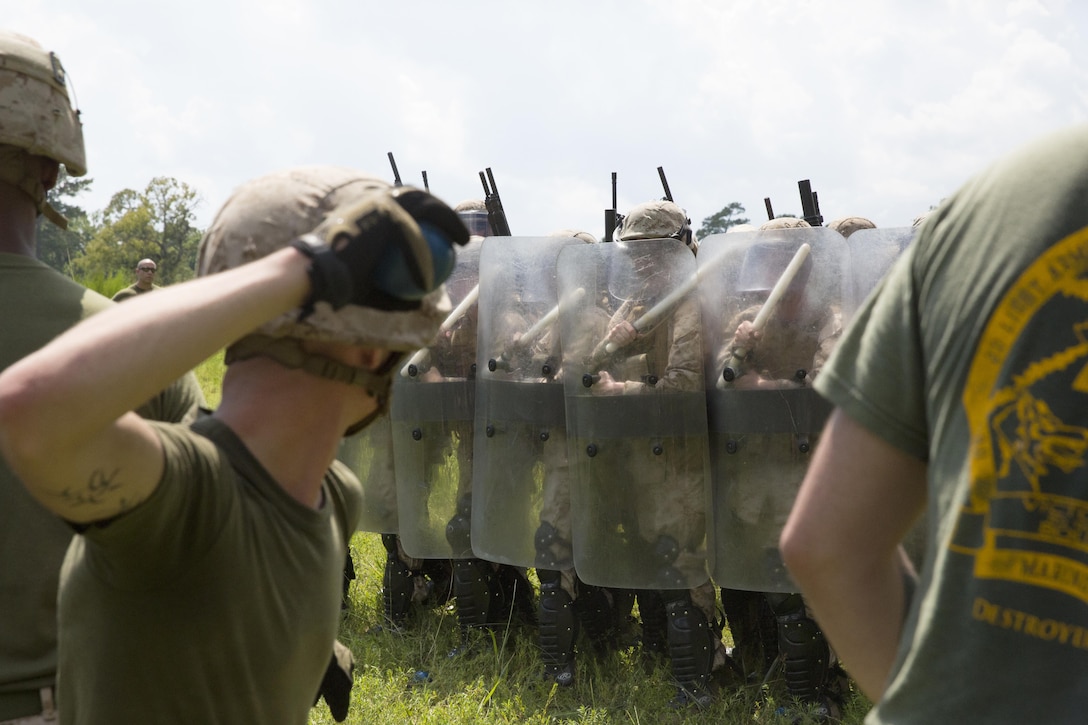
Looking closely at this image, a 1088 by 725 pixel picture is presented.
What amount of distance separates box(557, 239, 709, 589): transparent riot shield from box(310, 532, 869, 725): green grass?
60 cm

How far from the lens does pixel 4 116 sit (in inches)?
86.4

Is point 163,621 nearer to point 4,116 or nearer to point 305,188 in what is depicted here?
point 305,188

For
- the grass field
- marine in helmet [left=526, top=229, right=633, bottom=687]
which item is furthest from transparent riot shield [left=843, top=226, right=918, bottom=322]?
the grass field

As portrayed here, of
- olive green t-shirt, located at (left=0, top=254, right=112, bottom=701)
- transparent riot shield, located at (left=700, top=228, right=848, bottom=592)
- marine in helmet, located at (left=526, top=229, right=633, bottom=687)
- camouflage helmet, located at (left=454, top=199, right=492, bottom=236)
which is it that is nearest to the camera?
olive green t-shirt, located at (left=0, top=254, right=112, bottom=701)

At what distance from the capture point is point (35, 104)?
2.26m

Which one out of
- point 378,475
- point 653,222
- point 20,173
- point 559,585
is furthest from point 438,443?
point 20,173

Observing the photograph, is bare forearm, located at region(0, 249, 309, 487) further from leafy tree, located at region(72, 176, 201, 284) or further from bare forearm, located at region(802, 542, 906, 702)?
leafy tree, located at region(72, 176, 201, 284)

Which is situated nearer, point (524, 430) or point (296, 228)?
point (296, 228)

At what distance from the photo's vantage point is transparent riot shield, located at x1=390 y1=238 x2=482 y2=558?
236 inches

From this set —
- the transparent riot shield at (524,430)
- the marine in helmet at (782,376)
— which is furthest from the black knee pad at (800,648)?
the transparent riot shield at (524,430)

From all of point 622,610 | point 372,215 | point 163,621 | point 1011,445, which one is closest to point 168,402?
point 163,621

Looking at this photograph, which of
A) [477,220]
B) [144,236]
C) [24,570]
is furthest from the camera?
[144,236]

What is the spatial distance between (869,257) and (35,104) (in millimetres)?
3777

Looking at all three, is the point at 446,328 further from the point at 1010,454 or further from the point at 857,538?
the point at 1010,454
